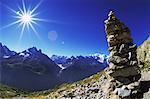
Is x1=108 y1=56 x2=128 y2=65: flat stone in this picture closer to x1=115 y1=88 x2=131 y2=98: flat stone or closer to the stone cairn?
the stone cairn

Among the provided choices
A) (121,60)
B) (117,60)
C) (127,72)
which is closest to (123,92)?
(127,72)

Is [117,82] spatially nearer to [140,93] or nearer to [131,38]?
[140,93]

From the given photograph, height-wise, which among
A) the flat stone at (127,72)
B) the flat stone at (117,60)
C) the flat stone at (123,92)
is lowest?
A: the flat stone at (123,92)

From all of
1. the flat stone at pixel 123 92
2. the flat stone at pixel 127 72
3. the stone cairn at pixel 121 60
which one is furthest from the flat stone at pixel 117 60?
the flat stone at pixel 123 92

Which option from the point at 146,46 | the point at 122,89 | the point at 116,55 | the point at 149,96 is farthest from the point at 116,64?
the point at 146,46

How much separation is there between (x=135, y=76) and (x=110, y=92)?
4.24 metres

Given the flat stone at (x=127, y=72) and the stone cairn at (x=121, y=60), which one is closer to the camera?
the stone cairn at (x=121, y=60)

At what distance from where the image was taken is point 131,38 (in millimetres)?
34156

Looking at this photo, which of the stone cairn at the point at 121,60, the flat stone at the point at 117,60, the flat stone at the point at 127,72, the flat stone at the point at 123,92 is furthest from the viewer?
the flat stone at the point at 117,60

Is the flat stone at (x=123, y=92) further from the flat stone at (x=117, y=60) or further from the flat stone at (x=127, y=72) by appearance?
the flat stone at (x=117, y=60)

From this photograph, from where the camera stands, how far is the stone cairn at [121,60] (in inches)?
1235

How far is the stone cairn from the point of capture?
31359 mm

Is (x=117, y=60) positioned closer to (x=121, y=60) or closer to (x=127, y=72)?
(x=121, y=60)

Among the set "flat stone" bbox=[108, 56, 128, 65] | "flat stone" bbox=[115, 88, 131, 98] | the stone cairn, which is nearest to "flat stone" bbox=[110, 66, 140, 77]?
the stone cairn
